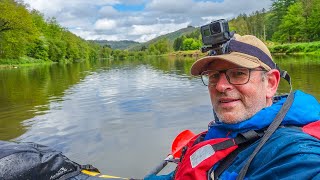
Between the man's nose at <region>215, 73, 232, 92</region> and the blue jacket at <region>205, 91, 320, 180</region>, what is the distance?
9.6 inches

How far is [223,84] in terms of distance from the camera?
2180 mm

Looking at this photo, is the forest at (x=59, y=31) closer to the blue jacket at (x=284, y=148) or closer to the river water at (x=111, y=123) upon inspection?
the river water at (x=111, y=123)

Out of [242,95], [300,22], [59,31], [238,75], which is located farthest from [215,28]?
[59,31]

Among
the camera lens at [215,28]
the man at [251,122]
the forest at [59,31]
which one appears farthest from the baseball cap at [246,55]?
the forest at [59,31]

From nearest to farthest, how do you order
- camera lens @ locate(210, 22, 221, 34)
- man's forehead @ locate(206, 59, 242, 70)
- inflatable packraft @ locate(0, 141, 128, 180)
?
1. man's forehead @ locate(206, 59, 242, 70)
2. camera lens @ locate(210, 22, 221, 34)
3. inflatable packraft @ locate(0, 141, 128, 180)

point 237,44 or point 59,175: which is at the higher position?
point 237,44

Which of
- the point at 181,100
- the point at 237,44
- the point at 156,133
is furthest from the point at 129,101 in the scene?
the point at 237,44

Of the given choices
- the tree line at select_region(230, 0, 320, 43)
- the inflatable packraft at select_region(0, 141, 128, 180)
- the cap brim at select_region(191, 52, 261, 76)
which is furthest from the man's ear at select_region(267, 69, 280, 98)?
the tree line at select_region(230, 0, 320, 43)

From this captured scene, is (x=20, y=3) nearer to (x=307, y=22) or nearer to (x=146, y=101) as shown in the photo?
(x=146, y=101)

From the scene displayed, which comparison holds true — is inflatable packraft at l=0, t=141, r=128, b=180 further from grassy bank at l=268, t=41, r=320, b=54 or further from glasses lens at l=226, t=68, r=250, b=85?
grassy bank at l=268, t=41, r=320, b=54

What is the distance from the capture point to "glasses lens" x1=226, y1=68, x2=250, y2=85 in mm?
2105

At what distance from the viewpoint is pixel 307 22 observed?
63469 millimetres

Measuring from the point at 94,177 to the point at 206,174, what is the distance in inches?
78.6

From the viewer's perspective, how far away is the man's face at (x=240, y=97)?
211cm
